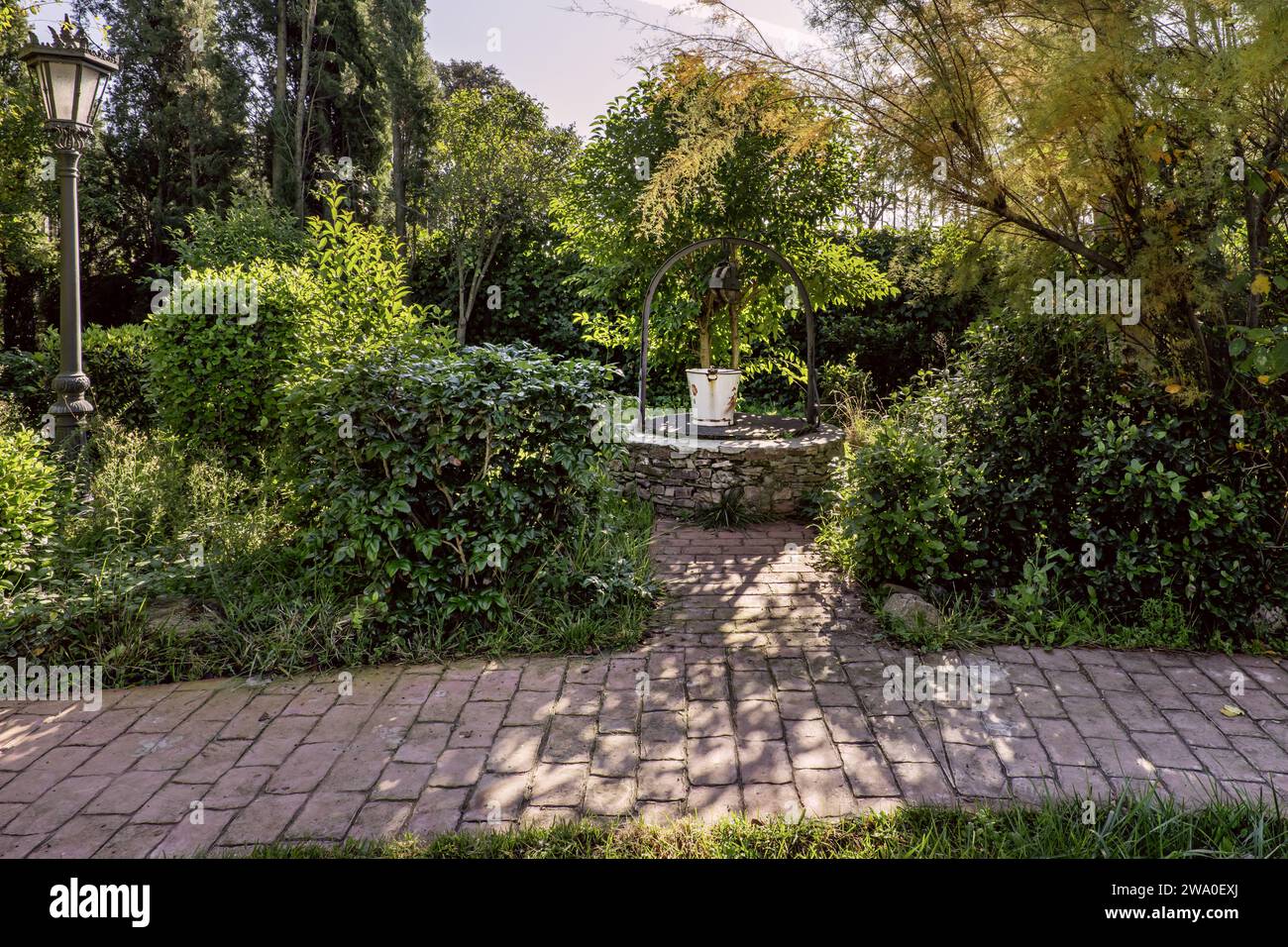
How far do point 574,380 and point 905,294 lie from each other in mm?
8017

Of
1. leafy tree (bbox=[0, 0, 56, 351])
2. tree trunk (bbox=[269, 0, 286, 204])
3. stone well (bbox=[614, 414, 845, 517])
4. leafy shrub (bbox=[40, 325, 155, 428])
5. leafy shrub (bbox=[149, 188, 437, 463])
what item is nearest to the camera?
leafy shrub (bbox=[149, 188, 437, 463])

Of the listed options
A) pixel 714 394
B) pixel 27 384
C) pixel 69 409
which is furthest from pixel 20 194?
pixel 714 394

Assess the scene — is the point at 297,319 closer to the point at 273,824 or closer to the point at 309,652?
the point at 309,652

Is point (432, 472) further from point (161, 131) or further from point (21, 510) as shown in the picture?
point (161, 131)

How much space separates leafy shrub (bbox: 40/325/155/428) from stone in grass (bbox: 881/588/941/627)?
26.1ft

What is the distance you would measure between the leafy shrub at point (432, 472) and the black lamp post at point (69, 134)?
226 cm

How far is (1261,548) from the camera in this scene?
169 inches

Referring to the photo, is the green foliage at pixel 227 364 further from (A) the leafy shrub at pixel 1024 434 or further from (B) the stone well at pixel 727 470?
(A) the leafy shrub at pixel 1024 434

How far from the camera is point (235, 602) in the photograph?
4336 mm

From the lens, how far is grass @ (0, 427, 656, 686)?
3939 millimetres

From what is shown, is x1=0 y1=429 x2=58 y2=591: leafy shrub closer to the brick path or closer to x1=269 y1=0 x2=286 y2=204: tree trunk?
the brick path

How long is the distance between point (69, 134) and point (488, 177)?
27.4 ft

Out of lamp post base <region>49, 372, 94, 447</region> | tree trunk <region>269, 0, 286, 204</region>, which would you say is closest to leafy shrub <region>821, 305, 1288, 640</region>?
lamp post base <region>49, 372, 94, 447</region>
